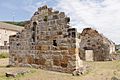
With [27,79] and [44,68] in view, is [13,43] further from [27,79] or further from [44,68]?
[27,79]

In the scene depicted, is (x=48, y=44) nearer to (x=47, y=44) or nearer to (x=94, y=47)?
(x=47, y=44)

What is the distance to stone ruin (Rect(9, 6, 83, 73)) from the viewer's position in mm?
10149

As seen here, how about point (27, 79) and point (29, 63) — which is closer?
point (27, 79)

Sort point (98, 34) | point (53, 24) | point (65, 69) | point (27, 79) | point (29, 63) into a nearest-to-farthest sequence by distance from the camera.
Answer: point (27, 79) < point (65, 69) < point (53, 24) < point (29, 63) < point (98, 34)

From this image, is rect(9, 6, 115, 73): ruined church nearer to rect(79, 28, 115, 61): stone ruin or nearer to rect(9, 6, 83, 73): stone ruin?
rect(9, 6, 83, 73): stone ruin

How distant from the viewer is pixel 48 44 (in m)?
11.1

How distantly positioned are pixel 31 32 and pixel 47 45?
1.47 m

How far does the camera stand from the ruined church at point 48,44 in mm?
10156

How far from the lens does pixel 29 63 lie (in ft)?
38.8

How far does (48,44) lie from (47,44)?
8 centimetres

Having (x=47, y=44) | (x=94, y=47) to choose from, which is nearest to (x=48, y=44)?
(x=47, y=44)

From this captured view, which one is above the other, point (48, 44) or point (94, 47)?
point (48, 44)

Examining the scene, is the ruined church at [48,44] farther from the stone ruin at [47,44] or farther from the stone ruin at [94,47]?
the stone ruin at [94,47]

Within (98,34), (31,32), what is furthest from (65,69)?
(98,34)
